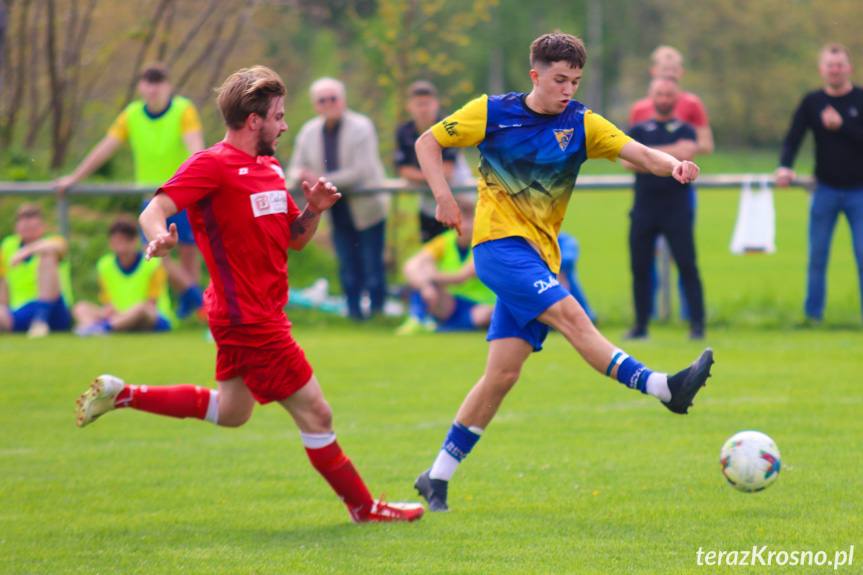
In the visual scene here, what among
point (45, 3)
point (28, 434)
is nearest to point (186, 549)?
point (28, 434)

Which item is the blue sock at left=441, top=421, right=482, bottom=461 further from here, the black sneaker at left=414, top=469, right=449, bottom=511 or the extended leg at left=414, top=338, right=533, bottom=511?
the black sneaker at left=414, top=469, right=449, bottom=511

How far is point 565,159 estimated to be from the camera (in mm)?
4738

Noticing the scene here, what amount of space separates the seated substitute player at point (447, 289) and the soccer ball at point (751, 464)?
5.89 m

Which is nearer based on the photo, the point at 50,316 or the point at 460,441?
the point at 460,441

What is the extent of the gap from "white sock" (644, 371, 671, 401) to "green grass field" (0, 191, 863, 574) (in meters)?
0.56

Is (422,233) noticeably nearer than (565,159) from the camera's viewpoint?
No

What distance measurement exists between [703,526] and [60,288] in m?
8.40

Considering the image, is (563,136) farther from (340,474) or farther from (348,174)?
(348,174)

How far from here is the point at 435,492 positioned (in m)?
4.70

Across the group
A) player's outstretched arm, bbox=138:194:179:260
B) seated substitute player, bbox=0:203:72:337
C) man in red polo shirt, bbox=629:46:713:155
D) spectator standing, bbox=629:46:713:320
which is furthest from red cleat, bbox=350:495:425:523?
seated substitute player, bbox=0:203:72:337

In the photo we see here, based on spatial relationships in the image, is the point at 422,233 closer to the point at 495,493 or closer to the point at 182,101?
the point at 182,101

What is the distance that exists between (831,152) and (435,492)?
20.6ft

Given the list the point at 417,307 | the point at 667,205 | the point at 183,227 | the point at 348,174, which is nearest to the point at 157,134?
the point at 183,227

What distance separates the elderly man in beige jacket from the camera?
34.9 ft
